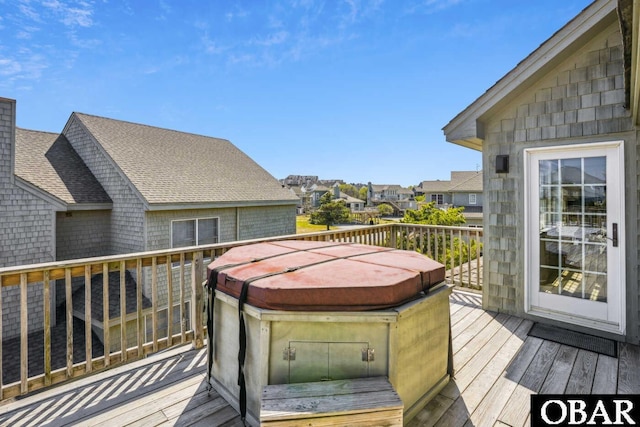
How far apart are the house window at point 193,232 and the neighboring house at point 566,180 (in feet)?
26.4

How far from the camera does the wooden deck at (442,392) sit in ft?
6.44

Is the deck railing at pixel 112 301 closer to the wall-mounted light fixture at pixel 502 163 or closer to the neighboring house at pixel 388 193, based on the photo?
the wall-mounted light fixture at pixel 502 163

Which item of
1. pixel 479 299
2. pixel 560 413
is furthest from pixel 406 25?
pixel 560 413

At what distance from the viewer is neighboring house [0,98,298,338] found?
745 cm

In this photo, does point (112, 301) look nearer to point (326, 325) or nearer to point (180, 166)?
point (180, 166)

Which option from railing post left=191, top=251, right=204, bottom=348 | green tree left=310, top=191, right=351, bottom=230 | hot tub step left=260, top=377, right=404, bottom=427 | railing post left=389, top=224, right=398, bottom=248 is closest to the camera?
hot tub step left=260, top=377, right=404, bottom=427

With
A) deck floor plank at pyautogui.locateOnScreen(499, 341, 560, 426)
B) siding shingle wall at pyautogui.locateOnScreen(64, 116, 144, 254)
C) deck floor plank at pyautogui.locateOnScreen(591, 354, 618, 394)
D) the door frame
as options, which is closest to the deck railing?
the door frame

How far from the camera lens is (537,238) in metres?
3.62

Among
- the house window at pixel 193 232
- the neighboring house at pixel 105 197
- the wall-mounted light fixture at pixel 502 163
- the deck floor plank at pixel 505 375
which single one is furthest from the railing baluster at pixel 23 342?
the house window at pixel 193 232

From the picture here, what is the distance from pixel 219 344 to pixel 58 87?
46.8ft

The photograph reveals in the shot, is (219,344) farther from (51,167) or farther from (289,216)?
(289,216)

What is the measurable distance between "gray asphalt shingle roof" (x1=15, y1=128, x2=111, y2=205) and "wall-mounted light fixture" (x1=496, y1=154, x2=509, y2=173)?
9.68m

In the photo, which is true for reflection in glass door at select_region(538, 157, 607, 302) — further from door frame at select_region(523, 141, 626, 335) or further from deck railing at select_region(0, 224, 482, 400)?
deck railing at select_region(0, 224, 482, 400)

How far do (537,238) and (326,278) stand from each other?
303 centimetres
